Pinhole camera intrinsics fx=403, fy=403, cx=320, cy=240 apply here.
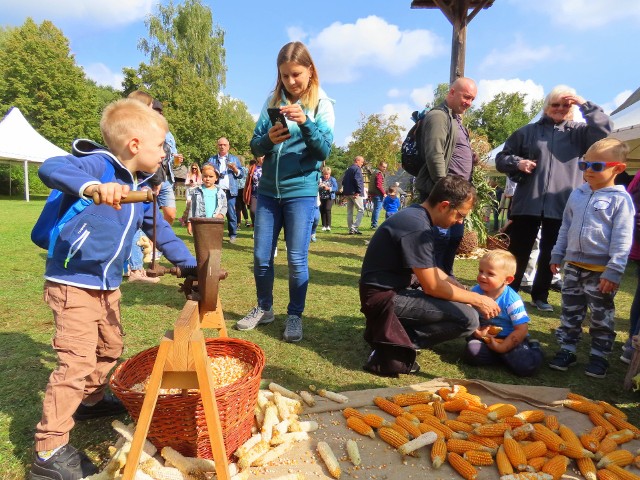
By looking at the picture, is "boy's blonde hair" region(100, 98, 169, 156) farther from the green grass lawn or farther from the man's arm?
the man's arm

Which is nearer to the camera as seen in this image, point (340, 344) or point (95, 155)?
point (95, 155)

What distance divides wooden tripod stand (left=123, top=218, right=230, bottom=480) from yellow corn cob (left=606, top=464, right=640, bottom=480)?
188 centimetres

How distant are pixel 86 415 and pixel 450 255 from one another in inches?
141

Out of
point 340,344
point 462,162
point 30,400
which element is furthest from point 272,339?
point 462,162

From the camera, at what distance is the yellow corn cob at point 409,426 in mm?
2238

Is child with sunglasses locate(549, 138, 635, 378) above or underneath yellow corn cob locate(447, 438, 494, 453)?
above

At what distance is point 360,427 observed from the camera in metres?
2.28

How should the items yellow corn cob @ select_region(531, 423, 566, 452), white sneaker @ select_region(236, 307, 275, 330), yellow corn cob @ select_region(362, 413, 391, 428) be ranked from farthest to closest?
white sneaker @ select_region(236, 307, 275, 330)
yellow corn cob @ select_region(362, 413, 391, 428)
yellow corn cob @ select_region(531, 423, 566, 452)

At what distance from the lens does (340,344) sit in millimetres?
3582

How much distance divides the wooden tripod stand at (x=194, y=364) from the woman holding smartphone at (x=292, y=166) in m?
1.74

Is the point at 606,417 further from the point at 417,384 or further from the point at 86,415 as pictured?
the point at 86,415

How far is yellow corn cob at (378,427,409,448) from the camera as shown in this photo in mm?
2168

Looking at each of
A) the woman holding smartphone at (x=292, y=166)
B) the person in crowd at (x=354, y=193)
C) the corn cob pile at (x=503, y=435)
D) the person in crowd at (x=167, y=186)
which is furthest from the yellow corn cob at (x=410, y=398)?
the person in crowd at (x=354, y=193)

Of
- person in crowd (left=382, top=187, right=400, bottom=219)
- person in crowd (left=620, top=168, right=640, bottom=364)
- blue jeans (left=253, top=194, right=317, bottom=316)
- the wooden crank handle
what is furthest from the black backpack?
person in crowd (left=382, top=187, right=400, bottom=219)
